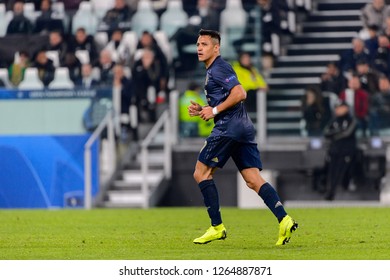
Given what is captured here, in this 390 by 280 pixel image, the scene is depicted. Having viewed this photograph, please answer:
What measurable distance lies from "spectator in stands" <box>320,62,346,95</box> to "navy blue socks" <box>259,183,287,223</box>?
1219 centimetres

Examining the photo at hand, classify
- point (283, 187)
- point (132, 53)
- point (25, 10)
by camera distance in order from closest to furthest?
1. point (283, 187)
2. point (132, 53)
3. point (25, 10)

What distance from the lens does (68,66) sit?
29.3 m

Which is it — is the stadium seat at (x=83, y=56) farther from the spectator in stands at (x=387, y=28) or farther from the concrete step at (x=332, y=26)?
the spectator in stands at (x=387, y=28)

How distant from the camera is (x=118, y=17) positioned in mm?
29703

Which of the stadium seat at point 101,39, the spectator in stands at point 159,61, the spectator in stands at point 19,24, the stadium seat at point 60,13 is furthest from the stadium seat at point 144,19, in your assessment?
the spectator in stands at point 19,24

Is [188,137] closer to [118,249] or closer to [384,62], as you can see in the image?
[384,62]

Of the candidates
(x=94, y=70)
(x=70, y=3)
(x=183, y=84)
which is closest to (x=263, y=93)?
(x=183, y=84)

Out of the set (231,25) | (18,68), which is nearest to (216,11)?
(231,25)

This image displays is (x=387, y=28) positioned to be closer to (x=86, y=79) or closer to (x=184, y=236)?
(x=86, y=79)

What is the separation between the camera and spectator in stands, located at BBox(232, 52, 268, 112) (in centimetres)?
2717

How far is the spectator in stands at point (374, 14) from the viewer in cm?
2816

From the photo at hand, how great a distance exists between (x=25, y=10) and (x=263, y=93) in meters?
6.45

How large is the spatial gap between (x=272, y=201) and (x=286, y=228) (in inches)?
13.6

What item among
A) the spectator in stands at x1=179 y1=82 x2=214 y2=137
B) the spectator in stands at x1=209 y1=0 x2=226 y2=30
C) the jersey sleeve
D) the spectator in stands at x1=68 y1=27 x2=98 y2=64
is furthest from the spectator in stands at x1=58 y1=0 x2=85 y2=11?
the jersey sleeve
